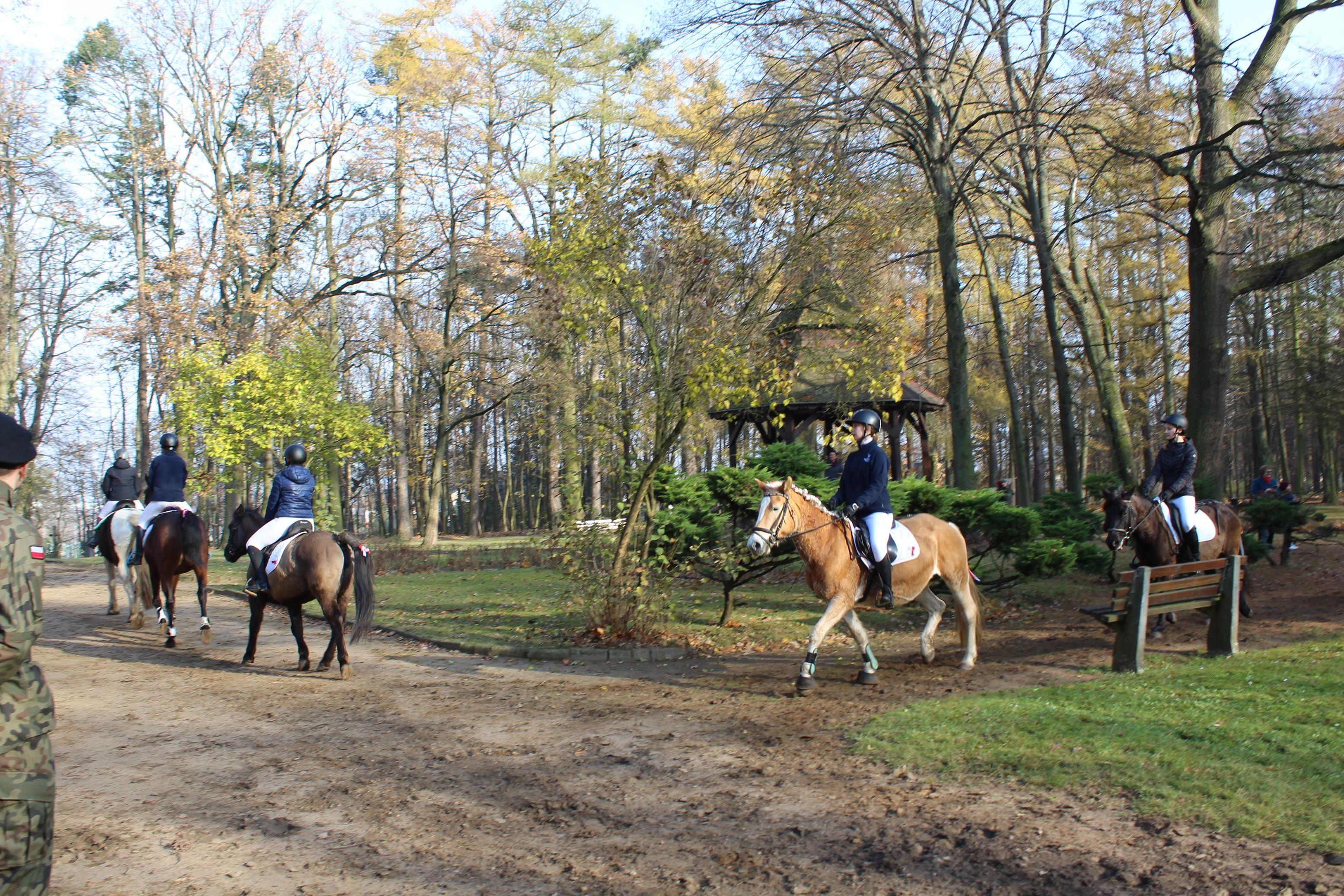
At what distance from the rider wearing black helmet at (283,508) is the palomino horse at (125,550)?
4.71m

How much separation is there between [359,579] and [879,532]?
5702 mm

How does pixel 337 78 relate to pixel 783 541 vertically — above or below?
above

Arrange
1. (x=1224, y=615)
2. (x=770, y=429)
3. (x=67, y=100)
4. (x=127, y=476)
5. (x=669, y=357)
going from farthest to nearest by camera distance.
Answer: (x=67, y=100) → (x=770, y=429) → (x=127, y=476) → (x=669, y=357) → (x=1224, y=615)

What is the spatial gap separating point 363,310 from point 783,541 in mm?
35313

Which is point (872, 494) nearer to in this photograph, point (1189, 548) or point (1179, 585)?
point (1179, 585)

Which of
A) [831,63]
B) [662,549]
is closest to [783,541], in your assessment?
[662,549]

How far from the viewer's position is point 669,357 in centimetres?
1112

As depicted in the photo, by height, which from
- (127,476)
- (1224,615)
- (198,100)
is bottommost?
(1224,615)

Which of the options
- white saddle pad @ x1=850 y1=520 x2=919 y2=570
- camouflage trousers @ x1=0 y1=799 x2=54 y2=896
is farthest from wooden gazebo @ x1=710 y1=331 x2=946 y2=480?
camouflage trousers @ x1=0 y1=799 x2=54 y2=896

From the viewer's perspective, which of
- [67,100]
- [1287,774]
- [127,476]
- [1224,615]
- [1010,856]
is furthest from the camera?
[67,100]

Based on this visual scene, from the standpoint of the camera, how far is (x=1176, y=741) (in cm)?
627

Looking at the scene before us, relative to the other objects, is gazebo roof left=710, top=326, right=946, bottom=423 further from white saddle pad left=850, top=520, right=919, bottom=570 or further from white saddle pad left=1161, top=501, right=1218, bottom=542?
white saddle pad left=1161, top=501, right=1218, bottom=542

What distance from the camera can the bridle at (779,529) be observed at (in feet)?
27.8

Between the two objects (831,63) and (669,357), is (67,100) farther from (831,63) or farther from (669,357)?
(669,357)
